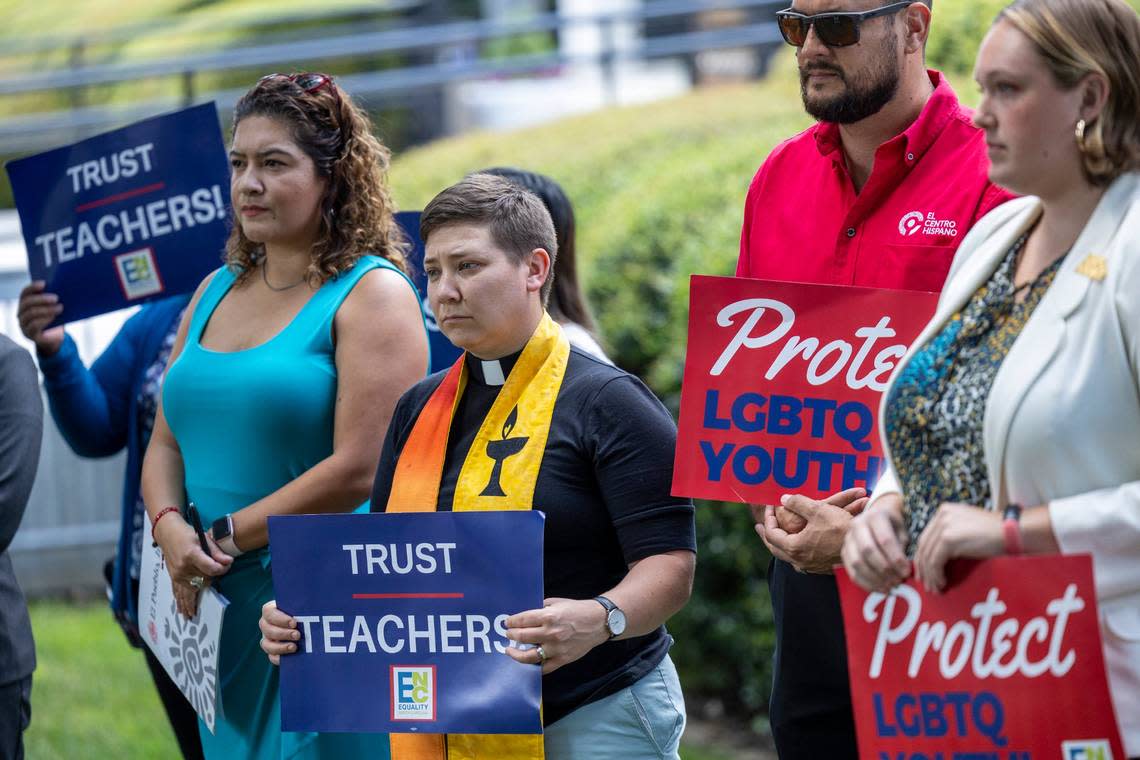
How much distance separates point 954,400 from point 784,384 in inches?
23.4

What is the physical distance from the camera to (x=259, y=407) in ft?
12.7

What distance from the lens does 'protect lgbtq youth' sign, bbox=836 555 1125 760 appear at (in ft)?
8.45

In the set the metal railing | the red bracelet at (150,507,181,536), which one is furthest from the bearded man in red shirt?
the metal railing

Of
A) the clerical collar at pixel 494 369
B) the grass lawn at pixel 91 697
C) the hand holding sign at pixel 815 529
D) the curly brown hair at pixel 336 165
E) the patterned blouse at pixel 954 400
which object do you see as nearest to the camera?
the patterned blouse at pixel 954 400

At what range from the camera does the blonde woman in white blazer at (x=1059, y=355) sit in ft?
8.44

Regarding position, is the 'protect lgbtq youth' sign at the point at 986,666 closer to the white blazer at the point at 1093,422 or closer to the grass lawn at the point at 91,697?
the white blazer at the point at 1093,422

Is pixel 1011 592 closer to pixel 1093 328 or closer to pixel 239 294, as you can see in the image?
pixel 1093 328

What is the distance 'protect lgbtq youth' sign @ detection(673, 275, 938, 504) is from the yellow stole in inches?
12.0

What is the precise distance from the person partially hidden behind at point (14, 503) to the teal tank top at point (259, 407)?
1.36 ft

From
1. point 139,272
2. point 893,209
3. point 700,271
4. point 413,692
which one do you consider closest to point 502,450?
point 413,692

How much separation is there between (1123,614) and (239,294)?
2.44 meters

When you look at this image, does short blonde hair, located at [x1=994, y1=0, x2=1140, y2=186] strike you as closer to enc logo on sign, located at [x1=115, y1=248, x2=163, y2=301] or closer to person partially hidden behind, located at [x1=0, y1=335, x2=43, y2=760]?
person partially hidden behind, located at [x1=0, y1=335, x2=43, y2=760]

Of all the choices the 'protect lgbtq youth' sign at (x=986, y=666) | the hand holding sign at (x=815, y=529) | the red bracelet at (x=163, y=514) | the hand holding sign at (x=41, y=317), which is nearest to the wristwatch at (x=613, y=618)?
the hand holding sign at (x=815, y=529)

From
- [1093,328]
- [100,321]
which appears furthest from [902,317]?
[100,321]
